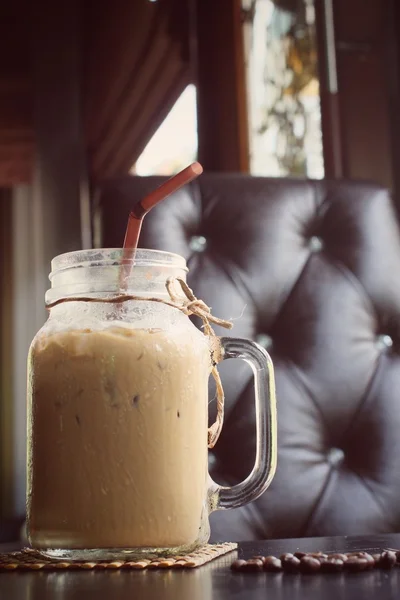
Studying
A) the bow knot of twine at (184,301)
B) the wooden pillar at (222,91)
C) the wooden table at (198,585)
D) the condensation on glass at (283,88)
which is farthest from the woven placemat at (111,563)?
the wooden pillar at (222,91)

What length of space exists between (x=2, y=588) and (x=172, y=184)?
0.29 m

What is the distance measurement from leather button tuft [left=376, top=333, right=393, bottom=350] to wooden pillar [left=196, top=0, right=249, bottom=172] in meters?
1.11

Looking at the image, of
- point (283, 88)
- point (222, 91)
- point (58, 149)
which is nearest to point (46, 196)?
point (58, 149)

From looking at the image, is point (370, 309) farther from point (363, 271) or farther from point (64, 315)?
point (64, 315)

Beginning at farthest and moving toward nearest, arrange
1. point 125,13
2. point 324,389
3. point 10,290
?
point 125,13
point 10,290
point 324,389

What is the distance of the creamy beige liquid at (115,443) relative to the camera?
1.72ft

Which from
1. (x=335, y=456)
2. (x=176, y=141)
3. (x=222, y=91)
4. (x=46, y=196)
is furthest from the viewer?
(x=176, y=141)

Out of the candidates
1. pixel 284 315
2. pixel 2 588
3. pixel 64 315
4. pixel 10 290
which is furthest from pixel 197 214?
pixel 10 290

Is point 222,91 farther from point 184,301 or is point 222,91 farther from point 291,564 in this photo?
point 291,564

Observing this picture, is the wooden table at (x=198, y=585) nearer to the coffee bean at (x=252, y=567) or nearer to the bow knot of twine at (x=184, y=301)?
the coffee bean at (x=252, y=567)

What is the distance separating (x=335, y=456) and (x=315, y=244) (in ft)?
1.07

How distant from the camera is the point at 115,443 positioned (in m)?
0.53

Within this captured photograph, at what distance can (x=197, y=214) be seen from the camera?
117cm

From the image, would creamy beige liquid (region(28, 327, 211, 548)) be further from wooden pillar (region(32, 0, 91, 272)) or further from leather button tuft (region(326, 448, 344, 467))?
wooden pillar (region(32, 0, 91, 272))
